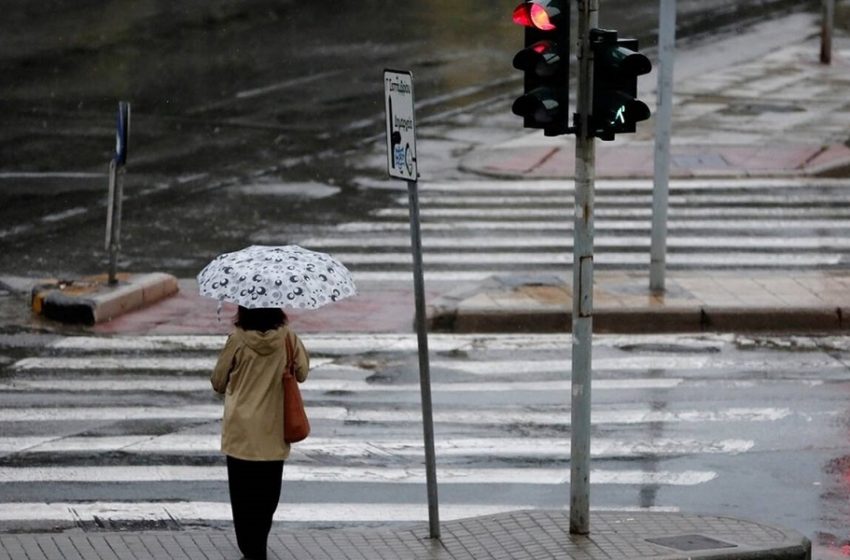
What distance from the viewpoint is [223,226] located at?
21609mm

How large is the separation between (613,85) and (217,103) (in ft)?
70.6

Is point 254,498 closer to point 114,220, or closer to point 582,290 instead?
point 582,290

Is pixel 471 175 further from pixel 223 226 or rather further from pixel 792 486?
pixel 792 486

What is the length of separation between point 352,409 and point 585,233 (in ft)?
14.5

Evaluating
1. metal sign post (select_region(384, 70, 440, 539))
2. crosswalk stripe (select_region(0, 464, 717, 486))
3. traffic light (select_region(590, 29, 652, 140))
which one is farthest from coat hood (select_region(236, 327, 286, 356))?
crosswalk stripe (select_region(0, 464, 717, 486))

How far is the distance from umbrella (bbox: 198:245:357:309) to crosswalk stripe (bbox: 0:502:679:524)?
2.19 meters

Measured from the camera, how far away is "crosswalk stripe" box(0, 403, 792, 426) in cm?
1348

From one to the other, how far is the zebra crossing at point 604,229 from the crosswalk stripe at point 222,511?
7.71 meters

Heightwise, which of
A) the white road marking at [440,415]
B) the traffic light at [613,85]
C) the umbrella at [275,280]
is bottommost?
the white road marking at [440,415]

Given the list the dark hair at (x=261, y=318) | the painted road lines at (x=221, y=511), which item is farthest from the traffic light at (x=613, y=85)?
the painted road lines at (x=221, y=511)

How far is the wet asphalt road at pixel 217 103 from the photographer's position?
21903 mm

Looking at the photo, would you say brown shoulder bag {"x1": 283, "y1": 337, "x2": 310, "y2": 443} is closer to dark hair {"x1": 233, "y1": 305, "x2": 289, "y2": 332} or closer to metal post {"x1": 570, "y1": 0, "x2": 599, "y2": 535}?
dark hair {"x1": 233, "y1": 305, "x2": 289, "y2": 332}

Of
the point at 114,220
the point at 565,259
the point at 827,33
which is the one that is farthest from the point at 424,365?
the point at 827,33

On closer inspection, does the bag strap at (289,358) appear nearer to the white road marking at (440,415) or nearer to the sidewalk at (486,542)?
the sidewalk at (486,542)
